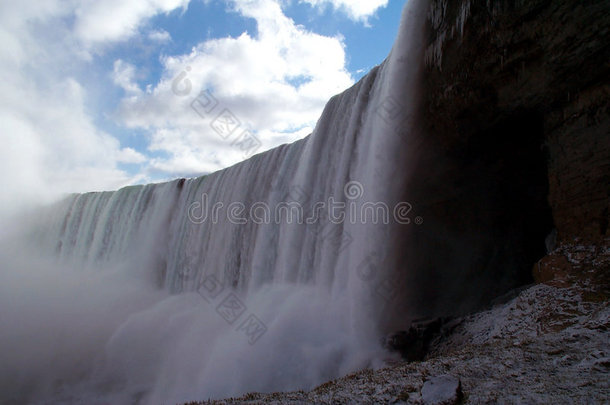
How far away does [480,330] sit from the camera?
4262 millimetres

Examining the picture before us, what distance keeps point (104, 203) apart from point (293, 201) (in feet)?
44.6

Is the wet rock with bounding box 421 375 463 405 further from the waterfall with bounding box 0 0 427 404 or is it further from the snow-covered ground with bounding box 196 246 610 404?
the waterfall with bounding box 0 0 427 404

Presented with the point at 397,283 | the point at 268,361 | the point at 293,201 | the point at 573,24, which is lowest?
the point at 268,361

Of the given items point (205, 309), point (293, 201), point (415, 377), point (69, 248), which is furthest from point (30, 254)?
point (415, 377)

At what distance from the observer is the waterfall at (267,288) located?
230 inches

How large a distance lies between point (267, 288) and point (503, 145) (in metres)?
5.68

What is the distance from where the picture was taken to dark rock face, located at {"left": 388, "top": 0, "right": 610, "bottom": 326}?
3.81 m

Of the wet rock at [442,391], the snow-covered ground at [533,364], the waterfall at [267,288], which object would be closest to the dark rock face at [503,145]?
the waterfall at [267,288]

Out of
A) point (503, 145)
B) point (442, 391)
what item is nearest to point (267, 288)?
point (503, 145)

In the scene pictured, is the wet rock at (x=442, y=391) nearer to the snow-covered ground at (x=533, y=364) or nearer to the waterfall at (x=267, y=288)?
the snow-covered ground at (x=533, y=364)

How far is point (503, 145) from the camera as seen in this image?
5.79 m

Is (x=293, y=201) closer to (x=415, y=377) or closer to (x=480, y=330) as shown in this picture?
(x=480, y=330)

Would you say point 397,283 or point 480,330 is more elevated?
point 397,283

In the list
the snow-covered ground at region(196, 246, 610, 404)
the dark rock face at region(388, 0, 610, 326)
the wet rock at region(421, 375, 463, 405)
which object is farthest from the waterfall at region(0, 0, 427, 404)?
the wet rock at region(421, 375, 463, 405)
